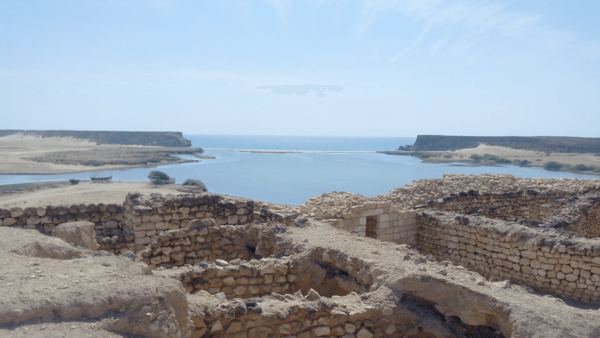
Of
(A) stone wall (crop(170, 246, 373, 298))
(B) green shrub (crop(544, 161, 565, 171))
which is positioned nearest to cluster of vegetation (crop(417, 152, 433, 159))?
(B) green shrub (crop(544, 161, 565, 171))

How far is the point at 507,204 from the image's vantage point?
12.0 metres

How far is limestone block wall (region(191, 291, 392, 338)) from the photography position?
13.2 feet

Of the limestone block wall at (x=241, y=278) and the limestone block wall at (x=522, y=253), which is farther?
the limestone block wall at (x=522, y=253)

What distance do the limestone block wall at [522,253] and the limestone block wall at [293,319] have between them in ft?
12.6

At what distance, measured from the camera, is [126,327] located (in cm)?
303

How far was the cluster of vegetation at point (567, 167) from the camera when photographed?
29.1m

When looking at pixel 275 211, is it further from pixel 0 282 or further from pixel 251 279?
pixel 0 282

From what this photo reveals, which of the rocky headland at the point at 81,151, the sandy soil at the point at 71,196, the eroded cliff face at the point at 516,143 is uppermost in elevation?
the eroded cliff face at the point at 516,143

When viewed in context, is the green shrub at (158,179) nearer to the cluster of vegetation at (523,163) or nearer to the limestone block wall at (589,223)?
the limestone block wall at (589,223)

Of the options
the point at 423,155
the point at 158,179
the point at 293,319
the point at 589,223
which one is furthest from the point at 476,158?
the point at 293,319

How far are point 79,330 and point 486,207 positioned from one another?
11537 mm

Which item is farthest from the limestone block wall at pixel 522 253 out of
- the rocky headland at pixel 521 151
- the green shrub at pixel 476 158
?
the green shrub at pixel 476 158

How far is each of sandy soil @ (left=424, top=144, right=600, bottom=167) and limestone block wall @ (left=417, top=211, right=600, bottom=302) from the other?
95.9ft

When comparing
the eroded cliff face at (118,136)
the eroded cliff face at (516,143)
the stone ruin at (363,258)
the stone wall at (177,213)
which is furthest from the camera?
the eroded cliff face at (118,136)
